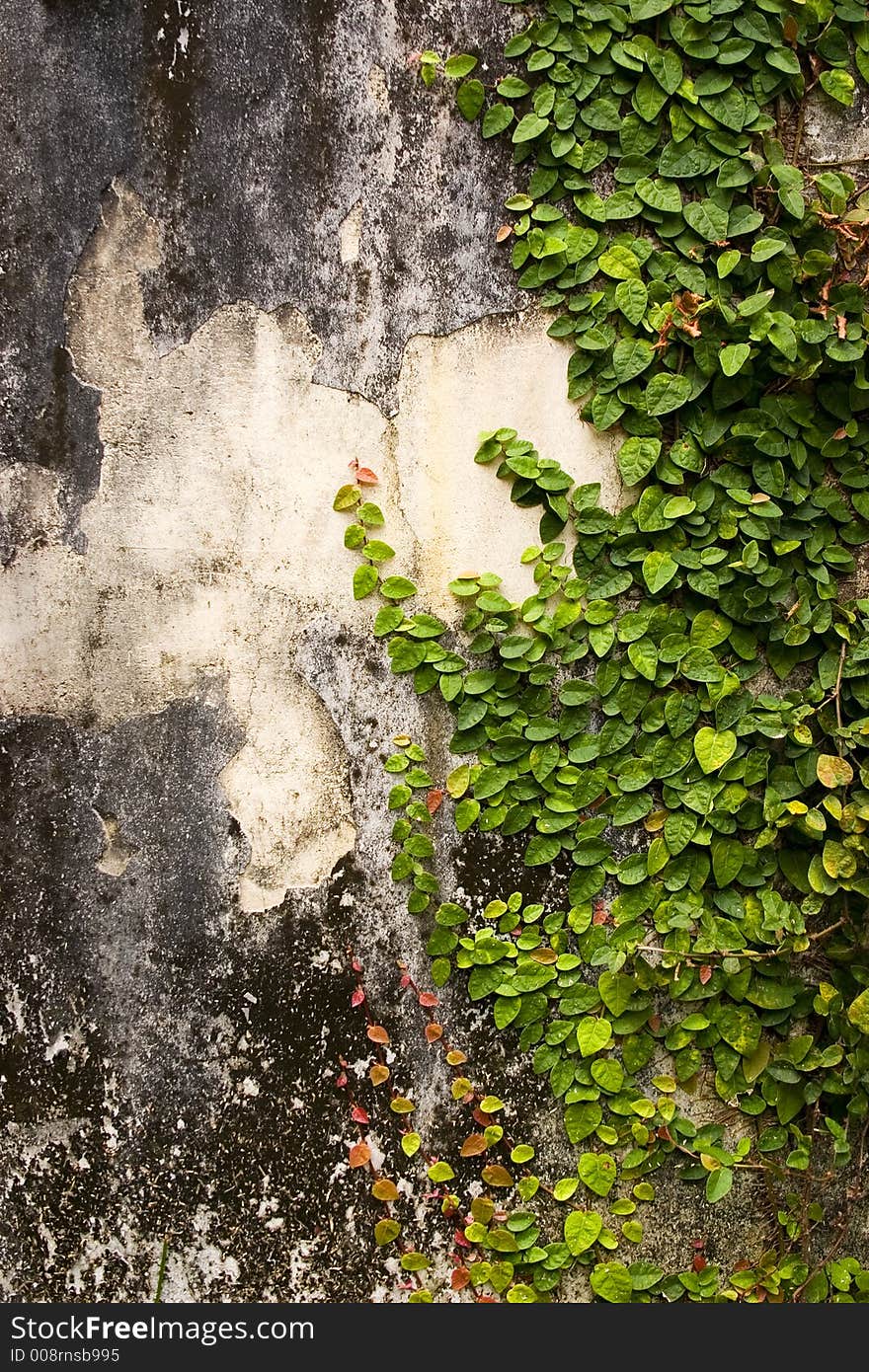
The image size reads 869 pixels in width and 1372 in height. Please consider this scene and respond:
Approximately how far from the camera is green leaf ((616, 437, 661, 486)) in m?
2.01

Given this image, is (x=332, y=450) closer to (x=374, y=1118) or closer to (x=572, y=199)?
(x=572, y=199)

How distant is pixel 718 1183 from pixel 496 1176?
0.51 meters

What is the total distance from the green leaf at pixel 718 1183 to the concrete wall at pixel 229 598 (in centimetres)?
53

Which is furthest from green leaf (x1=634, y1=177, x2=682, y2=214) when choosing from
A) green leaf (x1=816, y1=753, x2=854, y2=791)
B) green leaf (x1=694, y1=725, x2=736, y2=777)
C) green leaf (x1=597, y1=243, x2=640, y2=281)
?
green leaf (x1=816, y1=753, x2=854, y2=791)

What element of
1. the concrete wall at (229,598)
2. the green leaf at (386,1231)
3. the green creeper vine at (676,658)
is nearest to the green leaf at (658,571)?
the green creeper vine at (676,658)

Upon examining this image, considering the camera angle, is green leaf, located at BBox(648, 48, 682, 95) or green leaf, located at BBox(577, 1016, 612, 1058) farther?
green leaf, located at BBox(577, 1016, 612, 1058)

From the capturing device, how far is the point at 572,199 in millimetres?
2012

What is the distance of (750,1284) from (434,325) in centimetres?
234

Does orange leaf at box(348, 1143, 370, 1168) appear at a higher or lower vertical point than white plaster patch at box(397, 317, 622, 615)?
lower

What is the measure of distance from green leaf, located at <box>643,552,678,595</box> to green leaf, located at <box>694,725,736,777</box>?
1.12 feet

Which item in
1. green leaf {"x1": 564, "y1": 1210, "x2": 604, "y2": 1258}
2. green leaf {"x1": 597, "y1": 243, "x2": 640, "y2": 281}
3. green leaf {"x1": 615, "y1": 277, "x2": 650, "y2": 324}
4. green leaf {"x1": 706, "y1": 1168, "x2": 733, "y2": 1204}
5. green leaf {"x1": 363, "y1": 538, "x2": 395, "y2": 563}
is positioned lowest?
green leaf {"x1": 564, "y1": 1210, "x2": 604, "y2": 1258}

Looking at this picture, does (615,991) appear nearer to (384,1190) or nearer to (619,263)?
(384,1190)

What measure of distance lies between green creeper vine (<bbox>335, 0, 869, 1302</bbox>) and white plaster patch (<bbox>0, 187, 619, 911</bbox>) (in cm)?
8

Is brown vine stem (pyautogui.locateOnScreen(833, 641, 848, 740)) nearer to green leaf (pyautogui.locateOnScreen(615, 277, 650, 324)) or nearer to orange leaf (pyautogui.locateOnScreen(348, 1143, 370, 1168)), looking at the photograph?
green leaf (pyautogui.locateOnScreen(615, 277, 650, 324))
